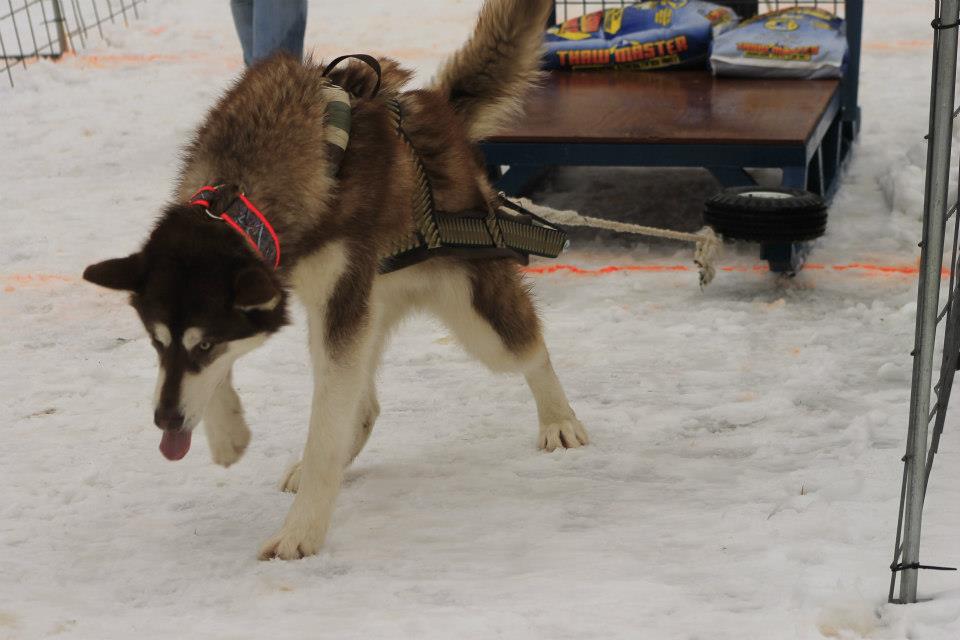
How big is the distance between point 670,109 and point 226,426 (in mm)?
2780

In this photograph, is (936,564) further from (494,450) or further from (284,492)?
(284,492)

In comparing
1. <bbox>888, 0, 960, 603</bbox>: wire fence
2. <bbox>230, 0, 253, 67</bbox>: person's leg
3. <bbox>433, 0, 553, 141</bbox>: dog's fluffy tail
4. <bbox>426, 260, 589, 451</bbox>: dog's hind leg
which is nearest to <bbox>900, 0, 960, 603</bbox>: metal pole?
<bbox>888, 0, 960, 603</bbox>: wire fence

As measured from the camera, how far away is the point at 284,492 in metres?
2.98

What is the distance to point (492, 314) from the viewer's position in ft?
9.72

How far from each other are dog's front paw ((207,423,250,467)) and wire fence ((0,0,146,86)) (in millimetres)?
5556

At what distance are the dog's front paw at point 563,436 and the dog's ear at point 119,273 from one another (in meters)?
1.25

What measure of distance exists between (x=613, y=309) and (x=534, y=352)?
4.07ft

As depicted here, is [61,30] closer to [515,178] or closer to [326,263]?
[515,178]

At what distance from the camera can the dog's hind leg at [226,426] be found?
9.08 feet

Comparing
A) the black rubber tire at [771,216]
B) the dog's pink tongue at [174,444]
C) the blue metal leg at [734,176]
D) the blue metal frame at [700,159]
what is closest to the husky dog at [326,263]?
the dog's pink tongue at [174,444]

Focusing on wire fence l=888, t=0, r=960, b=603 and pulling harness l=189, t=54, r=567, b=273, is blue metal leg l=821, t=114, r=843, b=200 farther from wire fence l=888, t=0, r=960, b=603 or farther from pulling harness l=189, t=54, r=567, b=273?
wire fence l=888, t=0, r=960, b=603

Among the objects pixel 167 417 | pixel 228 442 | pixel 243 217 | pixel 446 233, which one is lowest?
pixel 228 442

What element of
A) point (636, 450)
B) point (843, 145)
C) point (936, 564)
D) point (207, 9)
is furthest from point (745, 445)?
point (207, 9)

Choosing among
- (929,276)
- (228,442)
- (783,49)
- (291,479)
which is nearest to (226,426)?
(228,442)
